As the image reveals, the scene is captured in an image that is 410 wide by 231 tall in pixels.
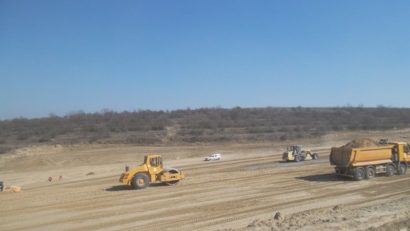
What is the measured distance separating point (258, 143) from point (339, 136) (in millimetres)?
14715

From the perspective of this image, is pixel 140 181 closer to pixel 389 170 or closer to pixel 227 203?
pixel 227 203

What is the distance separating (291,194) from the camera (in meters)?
23.2

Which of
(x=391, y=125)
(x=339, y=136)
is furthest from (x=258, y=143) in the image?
(x=391, y=125)

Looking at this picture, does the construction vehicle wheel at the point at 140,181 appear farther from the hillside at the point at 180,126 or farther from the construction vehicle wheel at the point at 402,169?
the hillside at the point at 180,126

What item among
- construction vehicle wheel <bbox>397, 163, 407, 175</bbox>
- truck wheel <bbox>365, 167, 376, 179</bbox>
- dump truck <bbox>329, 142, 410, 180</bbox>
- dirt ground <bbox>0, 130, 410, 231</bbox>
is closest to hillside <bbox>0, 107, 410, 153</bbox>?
dirt ground <bbox>0, 130, 410, 231</bbox>

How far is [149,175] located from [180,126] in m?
41.2

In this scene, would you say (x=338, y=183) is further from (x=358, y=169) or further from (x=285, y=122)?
(x=285, y=122)

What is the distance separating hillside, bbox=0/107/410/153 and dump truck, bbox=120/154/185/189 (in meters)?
28.1

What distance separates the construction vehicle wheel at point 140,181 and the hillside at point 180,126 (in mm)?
28405

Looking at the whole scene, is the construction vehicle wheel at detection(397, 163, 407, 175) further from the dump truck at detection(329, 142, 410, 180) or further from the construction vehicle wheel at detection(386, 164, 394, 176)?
the construction vehicle wheel at detection(386, 164, 394, 176)

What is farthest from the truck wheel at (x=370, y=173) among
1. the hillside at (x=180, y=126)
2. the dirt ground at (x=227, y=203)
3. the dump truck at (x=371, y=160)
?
the hillside at (x=180, y=126)

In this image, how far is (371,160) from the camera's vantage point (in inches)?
1073

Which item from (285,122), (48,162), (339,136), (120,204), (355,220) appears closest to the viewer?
(355,220)

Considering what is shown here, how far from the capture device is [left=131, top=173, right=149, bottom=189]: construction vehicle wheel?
26.6 m
